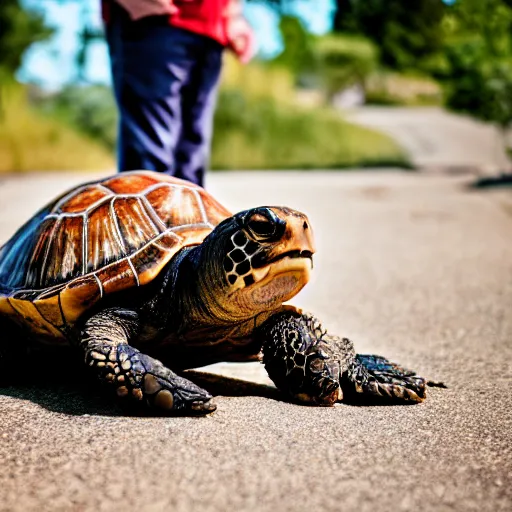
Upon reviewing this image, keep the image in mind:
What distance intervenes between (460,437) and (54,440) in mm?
961

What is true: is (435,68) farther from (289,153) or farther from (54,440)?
(54,440)

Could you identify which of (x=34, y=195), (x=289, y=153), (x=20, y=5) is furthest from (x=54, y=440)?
(x=20, y=5)

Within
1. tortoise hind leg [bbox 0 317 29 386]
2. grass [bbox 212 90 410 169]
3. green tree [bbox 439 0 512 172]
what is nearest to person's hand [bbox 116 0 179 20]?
tortoise hind leg [bbox 0 317 29 386]

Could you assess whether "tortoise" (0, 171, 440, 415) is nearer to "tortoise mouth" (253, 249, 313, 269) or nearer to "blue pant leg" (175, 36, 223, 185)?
"tortoise mouth" (253, 249, 313, 269)

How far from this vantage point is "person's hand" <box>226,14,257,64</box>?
10.00 feet

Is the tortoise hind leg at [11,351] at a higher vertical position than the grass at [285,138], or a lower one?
higher

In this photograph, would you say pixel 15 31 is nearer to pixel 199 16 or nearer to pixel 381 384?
pixel 199 16

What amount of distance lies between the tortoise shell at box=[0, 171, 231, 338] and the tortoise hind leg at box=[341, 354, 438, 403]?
621 millimetres

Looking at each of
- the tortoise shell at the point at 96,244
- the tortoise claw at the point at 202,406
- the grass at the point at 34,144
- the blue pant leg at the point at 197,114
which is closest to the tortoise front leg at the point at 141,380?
the tortoise claw at the point at 202,406

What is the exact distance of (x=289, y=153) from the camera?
1396 cm

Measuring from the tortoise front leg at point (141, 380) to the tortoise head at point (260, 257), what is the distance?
252 mm

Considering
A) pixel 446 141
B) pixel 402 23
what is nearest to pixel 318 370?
pixel 402 23

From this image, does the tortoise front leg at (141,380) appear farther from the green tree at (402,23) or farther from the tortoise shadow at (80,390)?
the green tree at (402,23)

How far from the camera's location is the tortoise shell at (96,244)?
6.01ft
